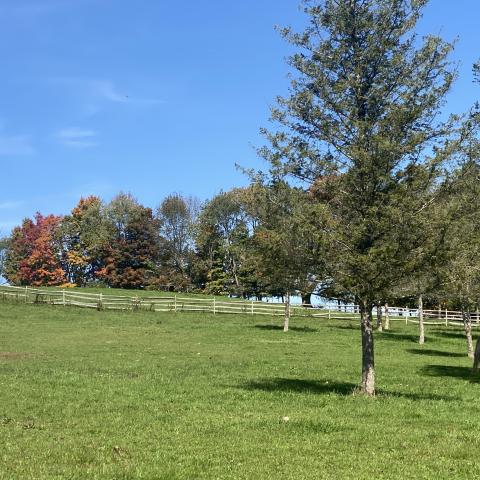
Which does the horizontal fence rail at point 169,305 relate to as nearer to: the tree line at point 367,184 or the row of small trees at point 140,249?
the row of small trees at point 140,249

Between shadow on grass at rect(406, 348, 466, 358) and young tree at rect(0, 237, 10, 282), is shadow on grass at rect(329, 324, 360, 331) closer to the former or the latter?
shadow on grass at rect(406, 348, 466, 358)

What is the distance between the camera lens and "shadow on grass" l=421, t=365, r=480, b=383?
70.5 ft

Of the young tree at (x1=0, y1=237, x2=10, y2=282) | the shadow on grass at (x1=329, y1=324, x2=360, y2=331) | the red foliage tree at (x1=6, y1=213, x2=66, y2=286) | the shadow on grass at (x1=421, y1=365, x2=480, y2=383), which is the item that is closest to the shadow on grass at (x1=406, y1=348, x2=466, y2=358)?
the shadow on grass at (x1=421, y1=365, x2=480, y2=383)

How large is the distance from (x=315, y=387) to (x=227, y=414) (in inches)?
209

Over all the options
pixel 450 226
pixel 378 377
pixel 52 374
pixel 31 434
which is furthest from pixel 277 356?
pixel 31 434

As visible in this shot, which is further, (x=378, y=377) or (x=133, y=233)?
(x=133, y=233)

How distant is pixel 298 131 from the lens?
48.8 feet

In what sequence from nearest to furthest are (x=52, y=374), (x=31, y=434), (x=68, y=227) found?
(x=31, y=434) → (x=52, y=374) → (x=68, y=227)

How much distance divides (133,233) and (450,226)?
8239 centimetres

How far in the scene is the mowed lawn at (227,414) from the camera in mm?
7746

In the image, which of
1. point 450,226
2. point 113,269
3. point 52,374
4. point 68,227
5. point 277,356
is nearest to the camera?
point 450,226

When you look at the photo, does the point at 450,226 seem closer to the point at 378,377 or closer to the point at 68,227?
the point at 378,377

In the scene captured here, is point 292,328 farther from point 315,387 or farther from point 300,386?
point 315,387

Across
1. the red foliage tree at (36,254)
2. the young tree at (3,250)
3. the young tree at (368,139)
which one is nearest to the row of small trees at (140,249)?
the red foliage tree at (36,254)
